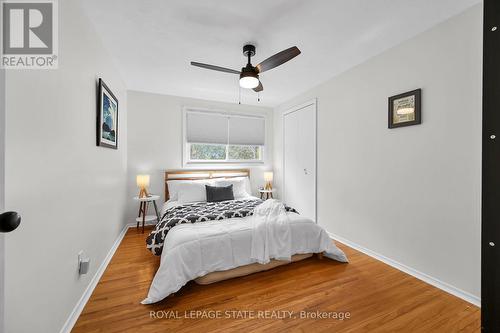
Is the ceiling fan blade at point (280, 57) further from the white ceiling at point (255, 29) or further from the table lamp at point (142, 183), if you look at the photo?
the table lamp at point (142, 183)

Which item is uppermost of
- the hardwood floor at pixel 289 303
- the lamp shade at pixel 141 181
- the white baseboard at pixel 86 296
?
the lamp shade at pixel 141 181

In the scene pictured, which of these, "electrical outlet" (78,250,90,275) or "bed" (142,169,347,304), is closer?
"electrical outlet" (78,250,90,275)

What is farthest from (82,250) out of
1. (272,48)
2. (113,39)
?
(272,48)

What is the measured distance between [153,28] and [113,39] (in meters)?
0.55

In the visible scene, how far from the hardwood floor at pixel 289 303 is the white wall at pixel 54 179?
1.13 ft

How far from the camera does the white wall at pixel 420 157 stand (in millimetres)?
1932

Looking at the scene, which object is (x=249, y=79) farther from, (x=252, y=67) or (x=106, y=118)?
(x=106, y=118)

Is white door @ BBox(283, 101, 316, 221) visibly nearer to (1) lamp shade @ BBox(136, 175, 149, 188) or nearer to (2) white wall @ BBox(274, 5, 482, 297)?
(2) white wall @ BBox(274, 5, 482, 297)

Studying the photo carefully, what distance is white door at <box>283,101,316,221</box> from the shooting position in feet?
12.8

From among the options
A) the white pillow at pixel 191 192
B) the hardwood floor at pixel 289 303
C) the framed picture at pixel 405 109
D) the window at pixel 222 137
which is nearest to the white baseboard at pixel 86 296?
the hardwood floor at pixel 289 303

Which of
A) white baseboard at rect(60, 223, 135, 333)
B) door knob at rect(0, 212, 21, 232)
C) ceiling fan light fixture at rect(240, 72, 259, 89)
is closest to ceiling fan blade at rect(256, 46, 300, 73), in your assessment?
ceiling fan light fixture at rect(240, 72, 259, 89)

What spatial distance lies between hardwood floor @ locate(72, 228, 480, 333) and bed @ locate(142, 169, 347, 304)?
0.41ft

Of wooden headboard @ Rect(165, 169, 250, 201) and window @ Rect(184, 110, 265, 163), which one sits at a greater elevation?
window @ Rect(184, 110, 265, 163)

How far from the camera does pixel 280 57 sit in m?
2.19
